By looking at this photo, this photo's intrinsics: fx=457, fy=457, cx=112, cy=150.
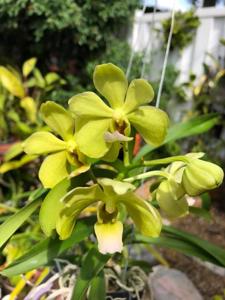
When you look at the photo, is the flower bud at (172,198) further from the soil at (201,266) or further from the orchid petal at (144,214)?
the soil at (201,266)

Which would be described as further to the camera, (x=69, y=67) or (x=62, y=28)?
(x=69, y=67)

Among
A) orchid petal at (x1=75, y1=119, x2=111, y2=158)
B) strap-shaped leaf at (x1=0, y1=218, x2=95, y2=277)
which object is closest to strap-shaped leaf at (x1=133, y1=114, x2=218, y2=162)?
strap-shaped leaf at (x1=0, y1=218, x2=95, y2=277)

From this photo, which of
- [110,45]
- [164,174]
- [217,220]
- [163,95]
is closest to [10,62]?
[110,45]

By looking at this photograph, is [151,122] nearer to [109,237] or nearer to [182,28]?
[109,237]

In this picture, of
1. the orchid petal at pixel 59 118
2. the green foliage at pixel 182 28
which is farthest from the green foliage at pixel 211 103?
the orchid petal at pixel 59 118

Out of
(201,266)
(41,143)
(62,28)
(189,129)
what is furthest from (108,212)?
(62,28)

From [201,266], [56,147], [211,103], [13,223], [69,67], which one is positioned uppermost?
[56,147]

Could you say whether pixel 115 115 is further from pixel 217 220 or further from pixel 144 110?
pixel 217 220
